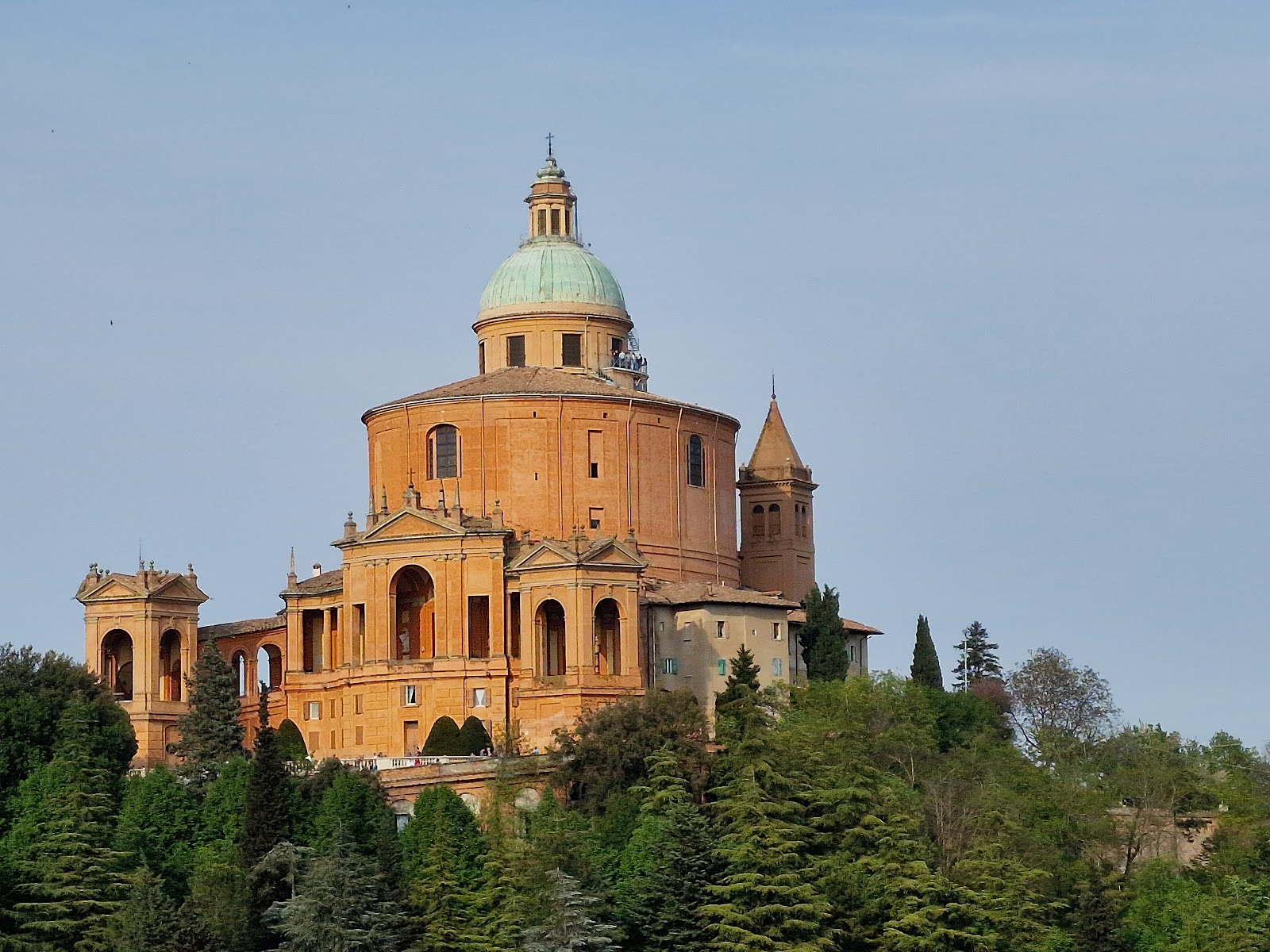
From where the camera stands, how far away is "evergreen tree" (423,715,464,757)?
9944 centimetres

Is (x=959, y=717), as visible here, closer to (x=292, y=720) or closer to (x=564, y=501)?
(x=564, y=501)

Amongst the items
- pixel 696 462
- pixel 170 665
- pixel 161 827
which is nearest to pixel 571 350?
pixel 696 462

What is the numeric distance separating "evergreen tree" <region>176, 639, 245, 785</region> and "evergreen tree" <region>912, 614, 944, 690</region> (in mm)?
22622

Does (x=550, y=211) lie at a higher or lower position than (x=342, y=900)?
higher

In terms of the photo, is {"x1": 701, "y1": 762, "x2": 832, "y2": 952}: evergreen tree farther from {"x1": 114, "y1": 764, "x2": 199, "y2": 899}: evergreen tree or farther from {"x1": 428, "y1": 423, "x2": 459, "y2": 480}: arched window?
{"x1": 428, "y1": 423, "x2": 459, "y2": 480}: arched window

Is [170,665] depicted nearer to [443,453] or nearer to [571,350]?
[443,453]

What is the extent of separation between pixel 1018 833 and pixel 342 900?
19858 millimetres

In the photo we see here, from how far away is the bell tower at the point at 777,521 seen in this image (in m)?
117

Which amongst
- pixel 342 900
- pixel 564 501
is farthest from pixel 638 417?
pixel 342 900

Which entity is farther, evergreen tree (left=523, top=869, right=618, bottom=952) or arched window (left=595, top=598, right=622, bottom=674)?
arched window (left=595, top=598, right=622, bottom=674)

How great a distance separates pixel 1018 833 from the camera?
310 feet

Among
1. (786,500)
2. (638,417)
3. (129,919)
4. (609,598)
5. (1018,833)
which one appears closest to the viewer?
(129,919)

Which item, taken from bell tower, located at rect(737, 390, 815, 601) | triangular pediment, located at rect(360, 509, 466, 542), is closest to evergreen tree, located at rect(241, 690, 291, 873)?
triangular pediment, located at rect(360, 509, 466, 542)

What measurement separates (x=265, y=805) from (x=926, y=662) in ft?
99.7
